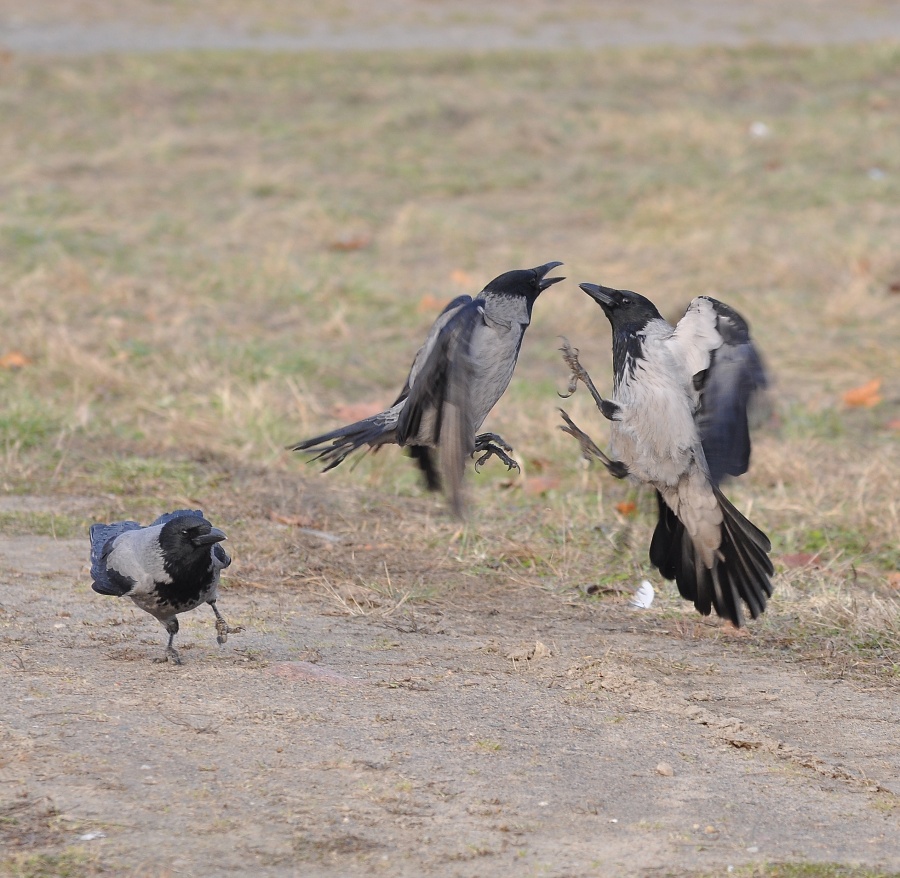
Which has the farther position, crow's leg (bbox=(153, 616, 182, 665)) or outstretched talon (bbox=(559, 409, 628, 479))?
outstretched talon (bbox=(559, 409, 628, 479))

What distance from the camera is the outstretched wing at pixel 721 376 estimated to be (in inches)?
200

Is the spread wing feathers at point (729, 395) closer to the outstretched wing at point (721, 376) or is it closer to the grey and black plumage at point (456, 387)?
the outstretched wing at point (721, 376)

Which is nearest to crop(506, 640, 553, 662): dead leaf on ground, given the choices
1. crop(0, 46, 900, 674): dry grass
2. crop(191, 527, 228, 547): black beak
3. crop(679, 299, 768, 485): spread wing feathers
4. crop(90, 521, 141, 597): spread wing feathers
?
crop(0, 46, 900, 674): dry grass

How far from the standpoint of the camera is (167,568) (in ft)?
15.3

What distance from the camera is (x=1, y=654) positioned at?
189 inches

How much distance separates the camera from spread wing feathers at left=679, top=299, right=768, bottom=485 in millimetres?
5078

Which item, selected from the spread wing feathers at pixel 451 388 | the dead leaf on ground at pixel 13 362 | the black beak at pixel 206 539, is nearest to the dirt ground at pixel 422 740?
the black beak at pixel 206 539

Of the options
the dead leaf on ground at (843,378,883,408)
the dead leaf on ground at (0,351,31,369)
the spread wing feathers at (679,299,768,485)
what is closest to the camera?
the spread wing feathers at (679,299,768,485)

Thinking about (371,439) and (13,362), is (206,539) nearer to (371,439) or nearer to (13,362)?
(371,439)

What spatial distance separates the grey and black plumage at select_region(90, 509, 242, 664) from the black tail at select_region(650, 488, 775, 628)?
1810 millimetres

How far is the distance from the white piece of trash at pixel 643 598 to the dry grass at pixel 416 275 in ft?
0.43

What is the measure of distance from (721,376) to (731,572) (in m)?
0.75

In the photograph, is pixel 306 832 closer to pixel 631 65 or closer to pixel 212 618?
pixel 212 618

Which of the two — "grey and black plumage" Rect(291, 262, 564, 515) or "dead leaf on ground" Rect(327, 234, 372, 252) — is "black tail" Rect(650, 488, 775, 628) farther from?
"dead leaf on ground" Rect(327, 234, 372, 252)
